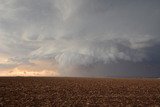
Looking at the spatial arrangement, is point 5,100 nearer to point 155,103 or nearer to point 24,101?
point 24,101

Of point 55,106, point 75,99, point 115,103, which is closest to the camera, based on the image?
point 55,106

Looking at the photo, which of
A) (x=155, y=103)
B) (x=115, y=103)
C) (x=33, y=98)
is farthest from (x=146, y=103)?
(x=33, y=98)

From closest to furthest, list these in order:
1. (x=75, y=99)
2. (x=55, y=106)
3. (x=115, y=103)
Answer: (x=55, y=106)
(x=115, y=103)
(x=75, y=99)

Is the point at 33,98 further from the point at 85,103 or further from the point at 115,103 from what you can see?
the point at 115,103

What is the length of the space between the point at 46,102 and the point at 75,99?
13.2 ft

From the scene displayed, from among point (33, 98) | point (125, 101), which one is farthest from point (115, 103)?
point (33, 98)

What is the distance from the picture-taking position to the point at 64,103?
98.3 ft

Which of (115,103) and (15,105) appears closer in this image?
(15,105)

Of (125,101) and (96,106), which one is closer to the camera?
(96,106)

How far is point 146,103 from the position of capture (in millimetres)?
30953

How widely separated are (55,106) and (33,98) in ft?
18.8

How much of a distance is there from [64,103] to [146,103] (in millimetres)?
9640

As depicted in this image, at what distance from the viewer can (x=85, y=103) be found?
30.0 m

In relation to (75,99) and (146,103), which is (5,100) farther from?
(146,103)
